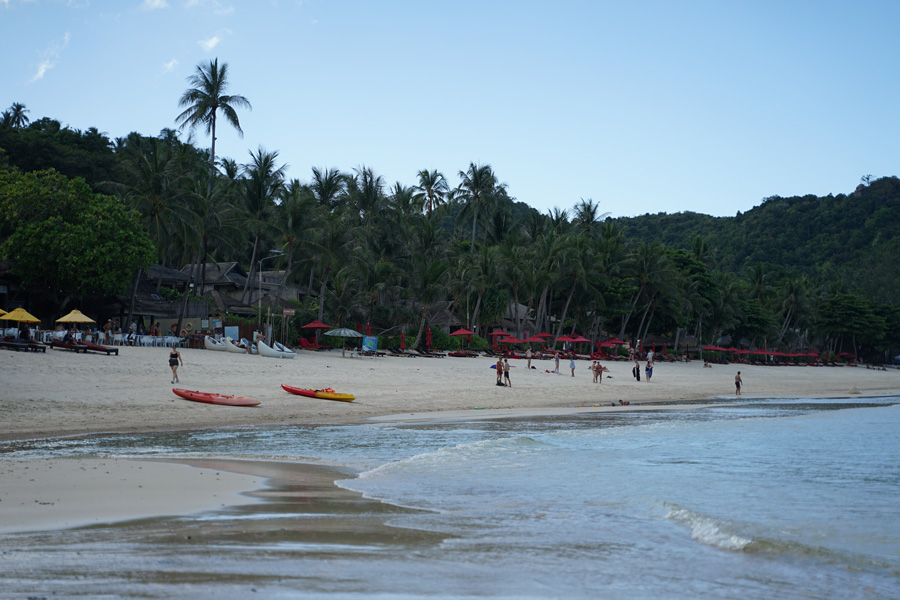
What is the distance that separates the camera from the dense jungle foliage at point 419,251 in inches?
1521

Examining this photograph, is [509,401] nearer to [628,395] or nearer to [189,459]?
[628,395]

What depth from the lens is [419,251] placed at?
52438mm

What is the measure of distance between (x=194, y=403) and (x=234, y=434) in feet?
12.5

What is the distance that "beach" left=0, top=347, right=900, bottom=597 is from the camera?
19.7 feet

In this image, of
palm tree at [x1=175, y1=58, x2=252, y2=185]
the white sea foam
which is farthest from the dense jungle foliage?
the white sea foam

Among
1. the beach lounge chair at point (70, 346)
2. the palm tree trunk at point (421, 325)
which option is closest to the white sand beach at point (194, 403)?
the beach lounge chair at point (70, 346)

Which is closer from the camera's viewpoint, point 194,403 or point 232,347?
point 194,403

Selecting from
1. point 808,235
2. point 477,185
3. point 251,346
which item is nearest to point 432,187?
point 477,185

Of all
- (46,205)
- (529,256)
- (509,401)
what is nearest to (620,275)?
(529,256)

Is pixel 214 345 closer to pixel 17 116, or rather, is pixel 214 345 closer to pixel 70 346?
pixel 70 346

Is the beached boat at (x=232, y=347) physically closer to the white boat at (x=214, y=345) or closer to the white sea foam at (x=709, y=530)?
the white boat at (x=214, y=345)

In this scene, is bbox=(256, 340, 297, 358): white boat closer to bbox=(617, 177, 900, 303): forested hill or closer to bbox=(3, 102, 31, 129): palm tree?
bbox=(3, 102, 31, 129): palm tree

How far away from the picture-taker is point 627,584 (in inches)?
205

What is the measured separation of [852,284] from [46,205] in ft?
348
